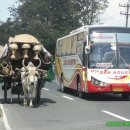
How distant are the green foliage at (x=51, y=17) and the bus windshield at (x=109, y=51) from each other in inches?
2519

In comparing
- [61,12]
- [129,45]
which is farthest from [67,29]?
[129,45]

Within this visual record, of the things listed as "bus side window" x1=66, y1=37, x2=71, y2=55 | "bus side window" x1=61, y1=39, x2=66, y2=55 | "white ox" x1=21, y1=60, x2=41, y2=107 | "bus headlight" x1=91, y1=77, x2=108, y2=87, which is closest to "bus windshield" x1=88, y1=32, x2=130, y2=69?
"bus headlight" x1=91, y1=77, x2=108, y2=87

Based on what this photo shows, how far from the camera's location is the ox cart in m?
19.8

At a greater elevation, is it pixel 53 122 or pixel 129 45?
pixel 129 45

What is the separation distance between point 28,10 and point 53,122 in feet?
258

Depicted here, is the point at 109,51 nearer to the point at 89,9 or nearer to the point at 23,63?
the point at 23,63

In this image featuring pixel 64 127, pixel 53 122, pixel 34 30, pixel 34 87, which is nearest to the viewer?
pixel 64 127

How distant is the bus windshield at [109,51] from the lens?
22.8 meters

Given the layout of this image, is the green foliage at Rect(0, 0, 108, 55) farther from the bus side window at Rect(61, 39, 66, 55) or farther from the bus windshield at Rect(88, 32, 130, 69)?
the bus windshield at Rect(88, 32, 130, 69)

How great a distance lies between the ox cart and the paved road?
2.47 feet

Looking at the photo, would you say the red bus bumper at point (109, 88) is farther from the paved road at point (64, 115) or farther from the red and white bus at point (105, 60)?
the paved road at point (64, 115)

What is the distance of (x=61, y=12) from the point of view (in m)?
92.5

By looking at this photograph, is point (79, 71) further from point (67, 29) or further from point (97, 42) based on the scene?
point (67, 29)

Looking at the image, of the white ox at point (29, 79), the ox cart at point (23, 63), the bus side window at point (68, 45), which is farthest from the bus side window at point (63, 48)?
the white ox at point (29, 79)
